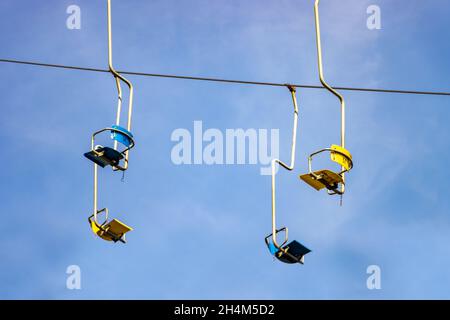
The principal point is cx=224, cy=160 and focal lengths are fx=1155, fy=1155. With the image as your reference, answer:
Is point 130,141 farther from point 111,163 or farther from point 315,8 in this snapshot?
point 315,8

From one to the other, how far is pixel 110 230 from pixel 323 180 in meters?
4.69

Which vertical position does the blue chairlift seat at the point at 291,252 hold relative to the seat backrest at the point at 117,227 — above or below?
below

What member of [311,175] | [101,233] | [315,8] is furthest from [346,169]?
[101,233]

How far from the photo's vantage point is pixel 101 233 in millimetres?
24812

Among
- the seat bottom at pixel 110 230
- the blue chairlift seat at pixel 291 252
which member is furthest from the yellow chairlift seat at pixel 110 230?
the blue chairlift seat at pixel 291 252

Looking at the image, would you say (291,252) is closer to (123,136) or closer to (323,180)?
(323,180)

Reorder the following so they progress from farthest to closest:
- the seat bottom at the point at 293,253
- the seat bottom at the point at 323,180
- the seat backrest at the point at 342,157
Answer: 1. the seat bottom at the point at 293,253
2. the seat bottom at the point at 323,180
3. the seat backrest at the point at 342,157

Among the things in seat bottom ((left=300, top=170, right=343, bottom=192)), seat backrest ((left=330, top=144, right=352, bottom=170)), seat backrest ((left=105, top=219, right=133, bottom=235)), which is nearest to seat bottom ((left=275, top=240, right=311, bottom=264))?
seat bottom ((left=300, top=170, right=343, bottom=192))

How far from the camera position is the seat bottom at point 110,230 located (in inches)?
971

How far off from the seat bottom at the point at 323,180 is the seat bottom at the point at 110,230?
4.00 metres

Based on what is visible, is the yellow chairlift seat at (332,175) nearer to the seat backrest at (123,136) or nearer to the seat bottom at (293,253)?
the seat bottom at (293,253)

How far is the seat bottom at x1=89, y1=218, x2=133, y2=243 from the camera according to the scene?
2467cm

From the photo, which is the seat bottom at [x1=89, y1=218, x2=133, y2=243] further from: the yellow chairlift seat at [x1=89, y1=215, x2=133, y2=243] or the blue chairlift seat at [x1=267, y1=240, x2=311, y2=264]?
the blue chairlift seat at [x1=267, y1=240, x2=311, y2=264]

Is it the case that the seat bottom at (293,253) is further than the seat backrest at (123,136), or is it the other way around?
the seat bottom at (293,253)
